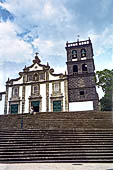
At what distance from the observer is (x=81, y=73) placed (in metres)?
22.8

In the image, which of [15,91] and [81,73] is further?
[15,91]

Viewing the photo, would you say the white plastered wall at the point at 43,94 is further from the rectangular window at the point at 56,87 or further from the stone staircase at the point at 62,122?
the stone staircase at the point at 62,122

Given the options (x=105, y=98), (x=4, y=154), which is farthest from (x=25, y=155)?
(x=105, y=98)

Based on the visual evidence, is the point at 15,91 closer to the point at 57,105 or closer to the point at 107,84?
the point at 57,105

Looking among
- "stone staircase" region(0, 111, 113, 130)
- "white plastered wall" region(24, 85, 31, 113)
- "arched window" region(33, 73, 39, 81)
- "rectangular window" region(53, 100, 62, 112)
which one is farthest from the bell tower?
"stone staircase" region(0, 111, 113, 130)

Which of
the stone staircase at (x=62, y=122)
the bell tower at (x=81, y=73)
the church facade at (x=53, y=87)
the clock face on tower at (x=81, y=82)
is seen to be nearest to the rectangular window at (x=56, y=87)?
the church facade at (x=53, y=87)

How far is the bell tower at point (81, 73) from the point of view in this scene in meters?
21.3

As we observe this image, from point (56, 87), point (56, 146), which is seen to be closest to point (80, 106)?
point (56, 87)

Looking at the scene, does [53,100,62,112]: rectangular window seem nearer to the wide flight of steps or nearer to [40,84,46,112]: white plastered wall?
[40,84,46,112]: white plastered wall

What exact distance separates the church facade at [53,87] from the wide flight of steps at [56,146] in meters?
11.6

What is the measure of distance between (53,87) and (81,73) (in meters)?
4.44

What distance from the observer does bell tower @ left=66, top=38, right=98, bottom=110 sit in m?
21.3

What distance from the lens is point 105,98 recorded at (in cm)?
2156

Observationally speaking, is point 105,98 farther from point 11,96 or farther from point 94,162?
point 94,162
